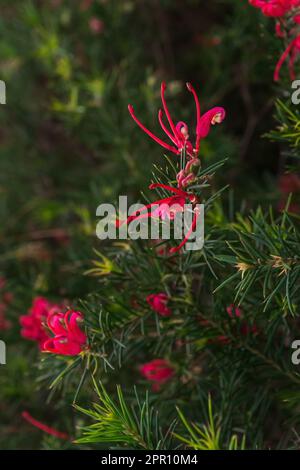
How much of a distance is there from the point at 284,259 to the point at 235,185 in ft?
2.12

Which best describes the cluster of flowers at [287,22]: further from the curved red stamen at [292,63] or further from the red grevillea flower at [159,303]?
the red grevillea flower at [159,303]

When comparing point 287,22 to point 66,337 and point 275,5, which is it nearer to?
point 275,5

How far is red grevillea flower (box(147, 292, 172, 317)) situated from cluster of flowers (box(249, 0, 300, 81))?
1.08 ft

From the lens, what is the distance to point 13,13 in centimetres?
164

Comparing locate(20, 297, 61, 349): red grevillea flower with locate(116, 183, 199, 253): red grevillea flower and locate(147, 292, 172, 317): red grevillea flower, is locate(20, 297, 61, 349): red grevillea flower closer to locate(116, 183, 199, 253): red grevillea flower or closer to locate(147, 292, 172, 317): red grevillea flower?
locate(147, 292, 172, 317): red grevillea flower

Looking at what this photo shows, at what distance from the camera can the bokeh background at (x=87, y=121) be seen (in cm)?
114

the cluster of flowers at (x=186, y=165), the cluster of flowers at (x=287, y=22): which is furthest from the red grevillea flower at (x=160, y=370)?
the cluster of flowers at (x=287, y=22)

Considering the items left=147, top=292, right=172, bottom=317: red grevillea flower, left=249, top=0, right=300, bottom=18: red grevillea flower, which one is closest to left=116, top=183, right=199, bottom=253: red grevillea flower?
left=147, top=292, right=172, bottom=317: red grevillea flower

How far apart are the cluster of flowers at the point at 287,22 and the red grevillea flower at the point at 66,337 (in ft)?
1.39

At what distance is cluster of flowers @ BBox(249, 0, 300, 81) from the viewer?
735mm

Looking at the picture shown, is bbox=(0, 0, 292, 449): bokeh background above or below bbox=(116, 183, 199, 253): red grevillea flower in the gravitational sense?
above
